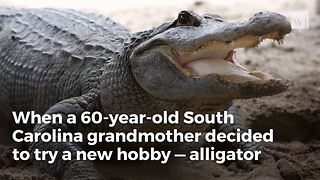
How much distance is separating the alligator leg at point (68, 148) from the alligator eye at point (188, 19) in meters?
0.79

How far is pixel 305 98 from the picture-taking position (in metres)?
4.73

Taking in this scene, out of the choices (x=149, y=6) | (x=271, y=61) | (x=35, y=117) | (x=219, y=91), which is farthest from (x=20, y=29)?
(x=149, y=6)

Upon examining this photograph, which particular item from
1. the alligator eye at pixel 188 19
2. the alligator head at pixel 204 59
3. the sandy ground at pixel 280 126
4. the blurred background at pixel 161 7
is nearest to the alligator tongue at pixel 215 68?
the alligator head at pixel 204 59

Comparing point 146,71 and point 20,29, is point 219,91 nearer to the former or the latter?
point 146,71

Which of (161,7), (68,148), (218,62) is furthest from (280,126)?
(161,7)

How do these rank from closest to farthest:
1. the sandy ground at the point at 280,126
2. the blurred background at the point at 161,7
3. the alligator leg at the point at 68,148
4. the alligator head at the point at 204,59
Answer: the alligator head at the point at 204,59 < the alligator leg at the point at 68,148 < the sandy ground at the point at 280,126 < the blurred background at the point at 161,7

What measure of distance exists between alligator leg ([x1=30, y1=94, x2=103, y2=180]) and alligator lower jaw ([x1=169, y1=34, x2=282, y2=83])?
73 centimetres

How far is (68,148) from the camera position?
3.13 meters

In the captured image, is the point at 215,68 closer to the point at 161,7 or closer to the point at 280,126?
the point at 280,126

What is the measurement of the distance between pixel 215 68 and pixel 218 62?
7 cm

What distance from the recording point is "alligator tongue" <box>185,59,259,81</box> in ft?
9.44

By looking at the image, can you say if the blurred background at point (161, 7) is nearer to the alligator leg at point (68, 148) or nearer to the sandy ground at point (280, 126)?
the sandy ground at point (280, 126)

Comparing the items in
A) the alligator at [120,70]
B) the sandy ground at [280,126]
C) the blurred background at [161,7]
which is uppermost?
the blurred background at [161,7]

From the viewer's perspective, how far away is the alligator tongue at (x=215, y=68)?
113 inches
